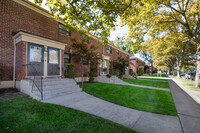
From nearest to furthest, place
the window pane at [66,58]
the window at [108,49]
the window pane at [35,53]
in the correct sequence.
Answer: the window pane at [35,53], the window pane at [66,58], the window at [108,49]

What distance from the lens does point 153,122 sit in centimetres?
336

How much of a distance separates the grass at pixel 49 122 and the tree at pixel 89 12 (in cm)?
510

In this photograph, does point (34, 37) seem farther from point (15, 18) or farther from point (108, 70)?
point (108, 70)

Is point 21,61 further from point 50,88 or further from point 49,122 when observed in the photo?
point 49,122

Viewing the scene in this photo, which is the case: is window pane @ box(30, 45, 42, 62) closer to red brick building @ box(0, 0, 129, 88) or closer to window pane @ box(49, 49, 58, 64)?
red brick building @ box(0, 0, 129, 88)

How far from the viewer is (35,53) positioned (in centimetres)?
715

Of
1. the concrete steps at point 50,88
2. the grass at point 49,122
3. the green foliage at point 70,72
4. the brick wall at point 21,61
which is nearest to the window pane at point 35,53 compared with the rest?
the brick wall at point 21,61

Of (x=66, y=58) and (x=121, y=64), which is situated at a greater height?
(x=66, y=58)

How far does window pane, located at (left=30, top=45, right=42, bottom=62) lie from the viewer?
6968 mm

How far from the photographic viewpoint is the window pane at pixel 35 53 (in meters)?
6.97

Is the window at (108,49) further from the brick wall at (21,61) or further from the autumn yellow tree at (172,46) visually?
the brick wall at (21,61)

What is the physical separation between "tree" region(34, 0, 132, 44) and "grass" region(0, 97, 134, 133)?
510 cm

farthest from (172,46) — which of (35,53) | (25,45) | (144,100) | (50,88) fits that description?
(25,45)

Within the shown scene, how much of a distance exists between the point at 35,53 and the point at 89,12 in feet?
15.7
